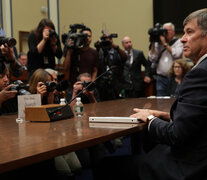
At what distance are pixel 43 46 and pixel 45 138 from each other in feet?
6.75

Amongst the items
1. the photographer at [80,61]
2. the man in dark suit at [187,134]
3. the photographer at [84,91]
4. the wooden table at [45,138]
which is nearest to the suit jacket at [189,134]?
the man in dark suit at [187,134]

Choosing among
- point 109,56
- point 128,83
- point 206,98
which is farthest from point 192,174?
point 128,83

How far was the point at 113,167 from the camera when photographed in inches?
61.3

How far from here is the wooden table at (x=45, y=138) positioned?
95 cm

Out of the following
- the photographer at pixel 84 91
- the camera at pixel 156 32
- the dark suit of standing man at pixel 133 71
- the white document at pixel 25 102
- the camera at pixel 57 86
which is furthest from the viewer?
the dark suit of standing man at pixel 133 71

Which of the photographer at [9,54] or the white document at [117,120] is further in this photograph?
the photographer at [9,54]

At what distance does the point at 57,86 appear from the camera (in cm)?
209

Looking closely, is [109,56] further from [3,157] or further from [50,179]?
[3,157]

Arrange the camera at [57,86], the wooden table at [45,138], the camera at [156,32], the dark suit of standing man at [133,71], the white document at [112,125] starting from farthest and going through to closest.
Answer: the dark suit of standing man at [133,71], the camera at [156,32], the camera at [57,86], the white document at [112,125], the wooden table at [45,138]

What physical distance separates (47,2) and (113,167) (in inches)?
226

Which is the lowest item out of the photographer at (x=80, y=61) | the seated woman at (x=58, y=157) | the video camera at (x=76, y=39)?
the seated woman at (x=58, y=157)

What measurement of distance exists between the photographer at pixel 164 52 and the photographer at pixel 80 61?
1052mm

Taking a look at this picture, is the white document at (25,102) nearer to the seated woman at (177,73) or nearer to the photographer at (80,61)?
the photographer at (80,61)

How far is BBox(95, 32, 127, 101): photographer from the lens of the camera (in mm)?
3523
